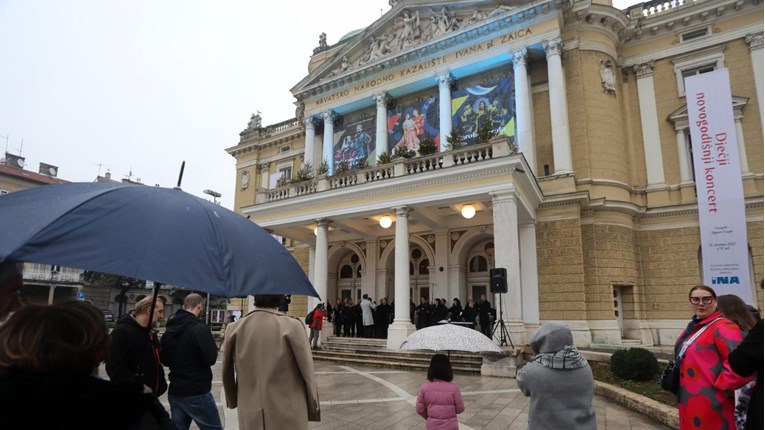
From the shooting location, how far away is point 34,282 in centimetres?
4309

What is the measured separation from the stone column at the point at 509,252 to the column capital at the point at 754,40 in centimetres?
1228

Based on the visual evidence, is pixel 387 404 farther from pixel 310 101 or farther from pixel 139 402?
pixel 310 101

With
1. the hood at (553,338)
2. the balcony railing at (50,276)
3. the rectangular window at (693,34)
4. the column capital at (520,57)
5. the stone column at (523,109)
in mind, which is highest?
the rectangular window at (693,34)

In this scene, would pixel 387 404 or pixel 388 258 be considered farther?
pixel 388 258

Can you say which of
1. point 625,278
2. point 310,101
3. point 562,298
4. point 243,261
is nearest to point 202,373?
point 243,261

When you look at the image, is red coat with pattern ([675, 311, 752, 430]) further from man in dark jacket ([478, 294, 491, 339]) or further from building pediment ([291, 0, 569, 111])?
building pediment ([291, 0, 569, 111])

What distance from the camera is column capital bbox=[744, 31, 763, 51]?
58.9 feet

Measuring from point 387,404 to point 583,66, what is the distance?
1655 centimetres

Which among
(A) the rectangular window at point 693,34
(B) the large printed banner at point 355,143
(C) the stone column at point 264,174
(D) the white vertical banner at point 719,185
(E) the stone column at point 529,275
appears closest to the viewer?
(D) the white vertical banner at point 719,185

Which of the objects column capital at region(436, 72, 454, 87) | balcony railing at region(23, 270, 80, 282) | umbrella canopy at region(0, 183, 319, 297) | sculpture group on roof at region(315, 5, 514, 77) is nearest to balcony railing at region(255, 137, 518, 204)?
column capital at region(436, 72, 454, 87)

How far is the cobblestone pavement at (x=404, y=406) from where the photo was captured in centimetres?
706

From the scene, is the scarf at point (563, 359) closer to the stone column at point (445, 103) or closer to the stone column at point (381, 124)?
the stone column at point (445, 103)

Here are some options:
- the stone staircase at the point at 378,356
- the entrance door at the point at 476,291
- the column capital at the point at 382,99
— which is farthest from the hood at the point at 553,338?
the column capital at the point at 382,99

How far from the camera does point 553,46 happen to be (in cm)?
1897
